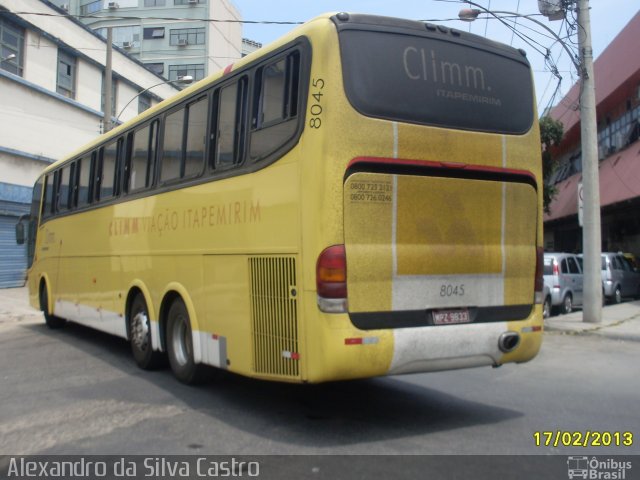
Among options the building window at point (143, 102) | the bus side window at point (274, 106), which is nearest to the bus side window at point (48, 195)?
the bus side window at point (274, 106)

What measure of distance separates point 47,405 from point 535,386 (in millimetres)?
5657

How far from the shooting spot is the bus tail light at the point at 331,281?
5230mm

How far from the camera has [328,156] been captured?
526cm

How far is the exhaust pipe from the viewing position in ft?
19.7

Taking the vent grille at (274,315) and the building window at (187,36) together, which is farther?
the building window at (187,36)

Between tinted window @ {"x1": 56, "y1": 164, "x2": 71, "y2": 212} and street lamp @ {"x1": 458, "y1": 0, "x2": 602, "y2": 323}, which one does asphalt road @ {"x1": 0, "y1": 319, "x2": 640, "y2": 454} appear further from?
street lamp @ {"x1": 458, "y1": 0, "x2": 602, "y2": 323}

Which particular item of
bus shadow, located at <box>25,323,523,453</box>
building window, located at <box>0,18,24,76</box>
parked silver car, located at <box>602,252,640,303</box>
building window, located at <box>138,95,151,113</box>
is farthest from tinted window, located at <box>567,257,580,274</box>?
building window, located at <box>138,95,151,113</box>

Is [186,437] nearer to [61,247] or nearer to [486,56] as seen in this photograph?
[486,56]

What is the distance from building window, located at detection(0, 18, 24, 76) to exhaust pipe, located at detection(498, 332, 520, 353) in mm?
23154

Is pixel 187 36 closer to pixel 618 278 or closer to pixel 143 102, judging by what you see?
pixel 143 102

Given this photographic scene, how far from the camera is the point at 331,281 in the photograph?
523 cm

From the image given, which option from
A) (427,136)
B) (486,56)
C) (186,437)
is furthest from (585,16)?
(186,437)

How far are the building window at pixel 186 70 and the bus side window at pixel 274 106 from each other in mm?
51302

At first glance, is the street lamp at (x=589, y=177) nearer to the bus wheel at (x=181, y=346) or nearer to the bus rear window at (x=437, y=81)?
the bus rear window at (x=437, y=81)
